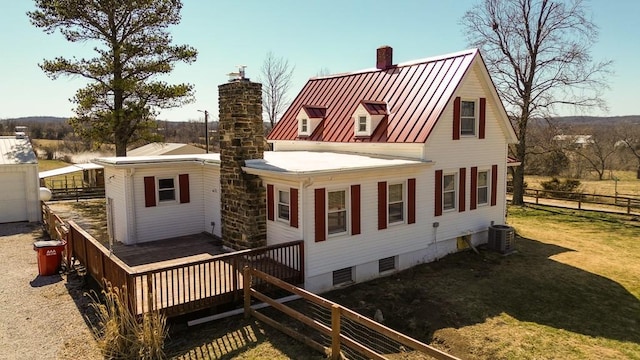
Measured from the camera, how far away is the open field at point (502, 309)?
8.38m

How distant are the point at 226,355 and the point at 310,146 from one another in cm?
1055

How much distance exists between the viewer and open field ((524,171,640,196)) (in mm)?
34562

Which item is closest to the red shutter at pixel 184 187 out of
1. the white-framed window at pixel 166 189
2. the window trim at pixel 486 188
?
the white-framed window at pixel 166 189

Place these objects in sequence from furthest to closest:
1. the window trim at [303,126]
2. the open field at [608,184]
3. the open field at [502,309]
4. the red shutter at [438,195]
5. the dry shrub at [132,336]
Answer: the open field at [608,184]
the window trim at [303,126]
the red shutter at [438,195]
the open field at [502,309]
the dry shrub at [132,336]

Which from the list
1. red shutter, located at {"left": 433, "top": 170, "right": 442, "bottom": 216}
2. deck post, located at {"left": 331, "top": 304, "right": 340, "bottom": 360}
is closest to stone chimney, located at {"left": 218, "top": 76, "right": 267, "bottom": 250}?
deck post, located at {"left": 331, "top": 304, "right": 340, "bottom": 360}

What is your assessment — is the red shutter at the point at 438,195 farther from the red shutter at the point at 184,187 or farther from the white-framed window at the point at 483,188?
the red shutter at the point at 184,187

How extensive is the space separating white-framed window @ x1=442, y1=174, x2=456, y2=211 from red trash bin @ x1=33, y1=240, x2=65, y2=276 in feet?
39.4

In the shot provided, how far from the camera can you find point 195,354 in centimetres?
792

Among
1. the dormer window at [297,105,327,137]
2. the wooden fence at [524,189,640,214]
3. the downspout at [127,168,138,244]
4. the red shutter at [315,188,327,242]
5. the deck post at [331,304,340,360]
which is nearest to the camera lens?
the deck post at [331,304,340,360]

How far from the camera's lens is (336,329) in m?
7.47

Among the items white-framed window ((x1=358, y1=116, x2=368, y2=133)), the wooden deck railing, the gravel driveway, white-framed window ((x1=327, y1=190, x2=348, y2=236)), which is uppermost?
white-framed window ((x1=358, y1=116, x2=368, y2=133))

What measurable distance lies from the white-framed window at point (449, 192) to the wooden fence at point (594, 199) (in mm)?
13359


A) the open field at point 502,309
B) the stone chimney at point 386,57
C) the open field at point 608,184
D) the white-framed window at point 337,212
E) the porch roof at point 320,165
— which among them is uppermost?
the stone chimney at point 386,57

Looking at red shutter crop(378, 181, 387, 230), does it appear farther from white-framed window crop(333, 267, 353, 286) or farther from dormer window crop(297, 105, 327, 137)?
dormer window crop(297, 105, 327, 137)
